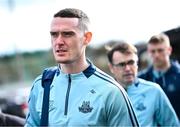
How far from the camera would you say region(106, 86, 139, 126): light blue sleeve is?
4746 mm

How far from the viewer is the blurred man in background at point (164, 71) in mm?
8102

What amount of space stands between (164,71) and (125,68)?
154cm

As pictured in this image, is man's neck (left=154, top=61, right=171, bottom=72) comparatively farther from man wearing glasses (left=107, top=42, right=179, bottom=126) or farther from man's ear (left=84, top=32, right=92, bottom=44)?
man's ear (left=84, top=32, right=92, bottom=44)

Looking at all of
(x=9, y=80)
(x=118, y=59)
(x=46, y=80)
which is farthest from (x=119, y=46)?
(x=9, y=80)

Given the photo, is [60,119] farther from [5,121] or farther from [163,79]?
[163,79]

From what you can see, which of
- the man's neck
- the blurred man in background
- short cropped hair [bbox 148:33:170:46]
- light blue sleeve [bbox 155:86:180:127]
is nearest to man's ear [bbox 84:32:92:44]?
light blue sleeve [bbox 155:86:180:127]

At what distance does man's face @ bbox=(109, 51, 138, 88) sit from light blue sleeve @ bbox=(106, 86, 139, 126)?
6.88ft

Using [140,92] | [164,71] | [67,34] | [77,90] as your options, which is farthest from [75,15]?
[164,71]

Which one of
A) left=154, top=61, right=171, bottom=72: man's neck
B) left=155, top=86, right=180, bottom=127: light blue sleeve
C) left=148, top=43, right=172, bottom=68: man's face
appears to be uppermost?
left=148, top=43, right=172, bottom=68: man's face

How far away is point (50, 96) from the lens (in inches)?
192

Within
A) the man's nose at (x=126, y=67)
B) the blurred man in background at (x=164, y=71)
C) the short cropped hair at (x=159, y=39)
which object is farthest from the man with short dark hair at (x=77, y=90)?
the short cropped hair at (x=159, y=39)

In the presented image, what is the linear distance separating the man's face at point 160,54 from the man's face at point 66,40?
3587mm

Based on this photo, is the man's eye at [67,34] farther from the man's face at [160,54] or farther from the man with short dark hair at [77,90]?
the man's face at [160,54]

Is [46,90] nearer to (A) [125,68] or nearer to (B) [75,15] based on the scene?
(B) [75,15]
